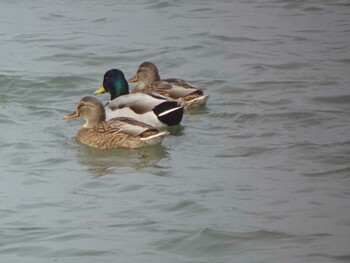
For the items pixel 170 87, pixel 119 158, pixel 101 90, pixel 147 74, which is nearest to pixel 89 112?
pixel 119 158

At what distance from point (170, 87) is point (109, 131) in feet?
6.11

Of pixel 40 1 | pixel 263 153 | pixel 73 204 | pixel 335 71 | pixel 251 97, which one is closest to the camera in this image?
pixel 73 204

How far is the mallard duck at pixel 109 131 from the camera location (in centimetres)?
1349

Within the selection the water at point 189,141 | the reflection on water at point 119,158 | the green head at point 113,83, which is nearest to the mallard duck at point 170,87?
the water at point 189,141

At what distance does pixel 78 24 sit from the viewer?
66.5 feet

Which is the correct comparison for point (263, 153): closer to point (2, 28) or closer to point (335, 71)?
point (335, 71)

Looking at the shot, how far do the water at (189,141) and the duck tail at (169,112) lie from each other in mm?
223

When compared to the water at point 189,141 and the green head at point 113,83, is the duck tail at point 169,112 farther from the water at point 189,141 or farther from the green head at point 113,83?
the green head at point 113,83

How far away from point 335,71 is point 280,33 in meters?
2.49

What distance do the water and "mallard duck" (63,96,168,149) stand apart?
0.14 metres

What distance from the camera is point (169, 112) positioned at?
563 inches

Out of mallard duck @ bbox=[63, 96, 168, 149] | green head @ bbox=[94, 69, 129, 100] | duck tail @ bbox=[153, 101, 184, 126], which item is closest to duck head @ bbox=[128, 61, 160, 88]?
green head @ bbox=[94, 69, 129, 100]

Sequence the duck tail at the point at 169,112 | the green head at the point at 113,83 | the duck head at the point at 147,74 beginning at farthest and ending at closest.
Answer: the duck head at the point at 147,74
the green head at the point at 113,83
the duck tail at the point at 169,112

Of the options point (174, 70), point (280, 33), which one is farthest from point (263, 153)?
point (280, 33)
